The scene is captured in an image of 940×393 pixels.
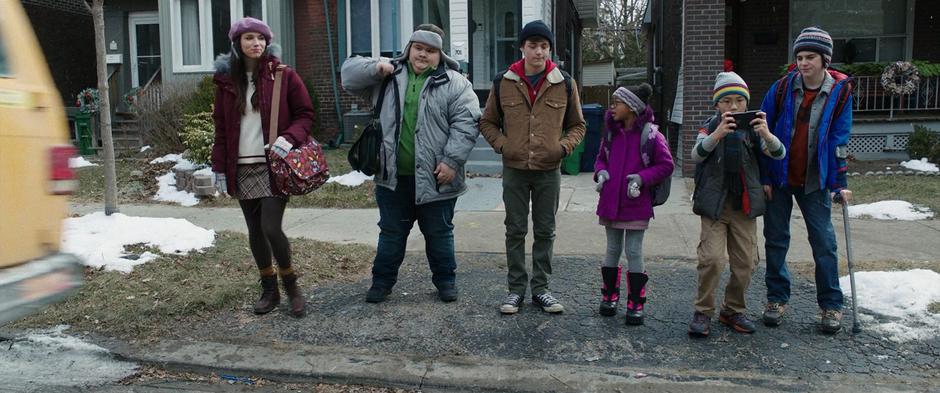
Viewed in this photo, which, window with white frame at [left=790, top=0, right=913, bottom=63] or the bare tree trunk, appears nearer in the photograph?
the bare tree trunk

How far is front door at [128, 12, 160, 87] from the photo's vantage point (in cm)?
1853

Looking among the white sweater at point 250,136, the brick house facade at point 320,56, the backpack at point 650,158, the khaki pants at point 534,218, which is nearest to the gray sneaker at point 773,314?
the backpack at point 650,158

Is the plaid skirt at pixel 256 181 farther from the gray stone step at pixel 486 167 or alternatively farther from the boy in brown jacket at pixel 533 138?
A: the gray stone step at pixel 486 167

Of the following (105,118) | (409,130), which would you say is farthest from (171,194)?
(409,130)

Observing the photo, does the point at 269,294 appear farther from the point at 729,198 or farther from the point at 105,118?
the point at 105,118

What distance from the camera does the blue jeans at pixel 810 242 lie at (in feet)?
14.6

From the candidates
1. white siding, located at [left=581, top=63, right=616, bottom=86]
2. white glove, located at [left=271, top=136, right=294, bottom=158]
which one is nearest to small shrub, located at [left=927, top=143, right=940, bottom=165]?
white glove, located at [left=271, top=136, right=294, bottom=158]

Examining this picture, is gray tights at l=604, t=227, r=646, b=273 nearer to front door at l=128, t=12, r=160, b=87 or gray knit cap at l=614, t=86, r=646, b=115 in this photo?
gray knit cap at l=614, t=86, r=646, b=115

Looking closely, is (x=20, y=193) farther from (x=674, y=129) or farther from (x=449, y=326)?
(x=674, y=129)

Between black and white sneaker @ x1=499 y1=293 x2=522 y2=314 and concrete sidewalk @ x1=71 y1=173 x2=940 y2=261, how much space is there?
5.81ft

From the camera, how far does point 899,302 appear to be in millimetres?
4867

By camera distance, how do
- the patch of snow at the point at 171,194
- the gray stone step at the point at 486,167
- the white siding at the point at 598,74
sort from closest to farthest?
the patch of snow at the point at 171,194, the gray stone step at the point at 486,167, the white siding at the point at 598,74

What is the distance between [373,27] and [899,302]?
1168 cm

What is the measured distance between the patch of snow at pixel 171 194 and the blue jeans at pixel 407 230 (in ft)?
18.0
